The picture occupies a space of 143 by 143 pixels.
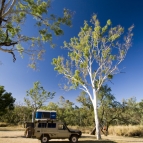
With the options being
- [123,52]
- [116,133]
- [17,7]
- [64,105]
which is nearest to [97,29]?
[123,52]

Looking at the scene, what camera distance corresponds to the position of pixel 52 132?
1361cm

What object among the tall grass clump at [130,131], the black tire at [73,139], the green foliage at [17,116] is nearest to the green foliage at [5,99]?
the black tire at [73,139]

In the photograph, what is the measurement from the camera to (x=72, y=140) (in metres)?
13.7

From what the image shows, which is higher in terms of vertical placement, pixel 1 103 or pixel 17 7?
pixel 17 7

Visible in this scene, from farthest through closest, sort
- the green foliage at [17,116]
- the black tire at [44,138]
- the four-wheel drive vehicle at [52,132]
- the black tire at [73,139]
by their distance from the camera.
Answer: the green foliage at [17,116] < the black tire at [73,139] < the four-wheel drive vehicle at [52,132] < the black tire at [44,138]

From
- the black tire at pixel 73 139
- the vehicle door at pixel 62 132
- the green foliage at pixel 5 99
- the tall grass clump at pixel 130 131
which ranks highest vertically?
the green foliage at pixel 5 99

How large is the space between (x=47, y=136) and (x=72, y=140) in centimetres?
213

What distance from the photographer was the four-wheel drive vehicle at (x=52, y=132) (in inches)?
523

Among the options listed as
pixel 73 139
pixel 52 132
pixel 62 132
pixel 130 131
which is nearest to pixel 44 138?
pixel 52 132

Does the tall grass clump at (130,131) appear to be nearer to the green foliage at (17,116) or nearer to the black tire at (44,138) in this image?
the black tire at (44,138)

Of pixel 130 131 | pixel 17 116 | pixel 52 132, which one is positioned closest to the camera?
pixel 52 132

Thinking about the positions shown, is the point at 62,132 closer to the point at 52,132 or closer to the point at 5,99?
the point at 52,132

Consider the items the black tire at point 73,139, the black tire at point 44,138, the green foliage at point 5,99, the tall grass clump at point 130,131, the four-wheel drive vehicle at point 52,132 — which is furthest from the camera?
the green foliage at point 5,99

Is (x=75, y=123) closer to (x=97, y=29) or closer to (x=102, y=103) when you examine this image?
(x=102, y=103)
